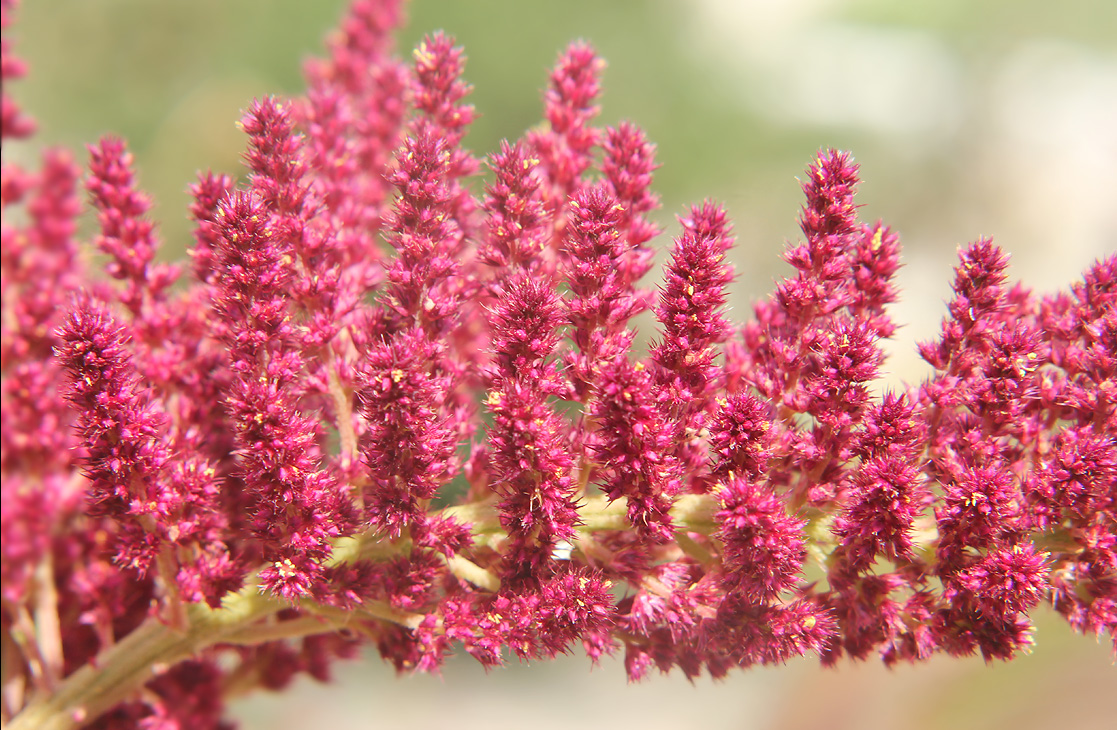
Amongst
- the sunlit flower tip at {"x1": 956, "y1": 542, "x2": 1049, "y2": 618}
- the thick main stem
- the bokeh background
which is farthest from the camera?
the bokeh background

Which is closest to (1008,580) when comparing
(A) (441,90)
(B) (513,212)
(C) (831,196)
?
(C) (831,196)

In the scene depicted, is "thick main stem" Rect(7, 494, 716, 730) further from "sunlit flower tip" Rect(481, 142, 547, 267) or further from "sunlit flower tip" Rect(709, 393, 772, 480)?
"sunlit flower tip" Rect(481, 142, 547, 267)

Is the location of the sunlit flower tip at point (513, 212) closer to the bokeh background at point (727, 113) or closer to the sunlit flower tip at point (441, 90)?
the sunlit flower tip at point (441, 90)

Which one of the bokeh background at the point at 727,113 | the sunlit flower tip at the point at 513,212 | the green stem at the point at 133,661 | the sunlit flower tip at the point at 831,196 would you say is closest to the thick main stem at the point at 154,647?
the green stem at the point at 133,661

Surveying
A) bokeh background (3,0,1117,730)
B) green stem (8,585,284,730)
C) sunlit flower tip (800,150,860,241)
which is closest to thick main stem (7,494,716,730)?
green stem (8,585,284,730)

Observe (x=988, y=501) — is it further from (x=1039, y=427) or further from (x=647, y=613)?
(x=647, y=613)

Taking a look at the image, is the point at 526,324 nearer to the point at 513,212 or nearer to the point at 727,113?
the point at 513,212

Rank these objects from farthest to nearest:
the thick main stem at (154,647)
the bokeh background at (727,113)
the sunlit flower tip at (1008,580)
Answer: the bokeh background at (727,113) → the thick main stem at (154,647) → the sunlit flower tip at (1008,580)

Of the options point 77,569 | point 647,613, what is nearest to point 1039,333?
point 647,613
